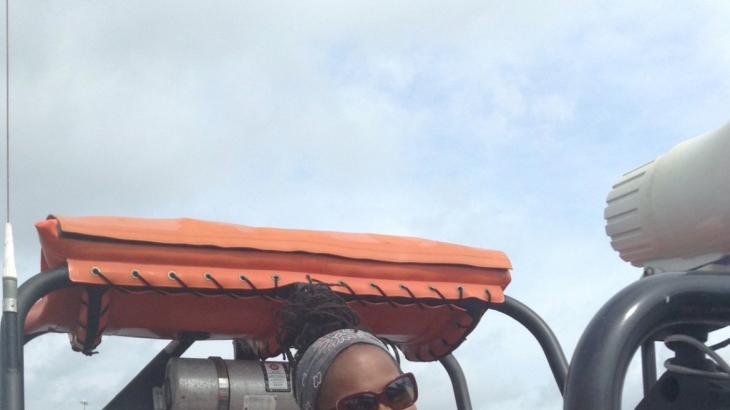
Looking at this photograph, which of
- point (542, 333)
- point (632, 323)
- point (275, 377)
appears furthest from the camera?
point (542, 333)

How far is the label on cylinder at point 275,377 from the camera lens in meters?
3.31

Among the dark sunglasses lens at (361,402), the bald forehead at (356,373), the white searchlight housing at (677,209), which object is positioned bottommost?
the dark sunglasses lens at (361,402)

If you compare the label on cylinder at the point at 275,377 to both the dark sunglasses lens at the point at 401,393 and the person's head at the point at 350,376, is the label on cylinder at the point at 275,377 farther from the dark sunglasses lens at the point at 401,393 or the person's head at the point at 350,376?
the dark sunglasses lens at the point at 401,393

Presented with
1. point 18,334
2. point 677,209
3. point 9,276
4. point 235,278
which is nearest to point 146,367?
point 235,278

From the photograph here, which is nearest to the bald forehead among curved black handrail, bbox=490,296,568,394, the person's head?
the person's head

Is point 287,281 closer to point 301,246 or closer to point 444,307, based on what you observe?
point 301,246

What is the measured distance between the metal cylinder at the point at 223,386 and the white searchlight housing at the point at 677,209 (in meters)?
1.67

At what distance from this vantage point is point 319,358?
1.80 meters

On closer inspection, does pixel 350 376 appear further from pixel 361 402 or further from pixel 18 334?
pixel 18 334

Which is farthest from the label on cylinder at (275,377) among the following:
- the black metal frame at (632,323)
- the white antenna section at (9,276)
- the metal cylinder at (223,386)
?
the black metal frame at (632,323)

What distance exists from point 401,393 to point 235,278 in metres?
1.55

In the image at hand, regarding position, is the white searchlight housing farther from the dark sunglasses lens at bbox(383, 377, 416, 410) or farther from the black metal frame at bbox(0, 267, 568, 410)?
the black metal frame at bbox(0, 267, 568, 410)

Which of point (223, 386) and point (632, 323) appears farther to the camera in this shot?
point (223, 386)

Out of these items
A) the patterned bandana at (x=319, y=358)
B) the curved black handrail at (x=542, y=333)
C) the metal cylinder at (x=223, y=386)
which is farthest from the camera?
the curved black handrail at (x=542, y=333)
